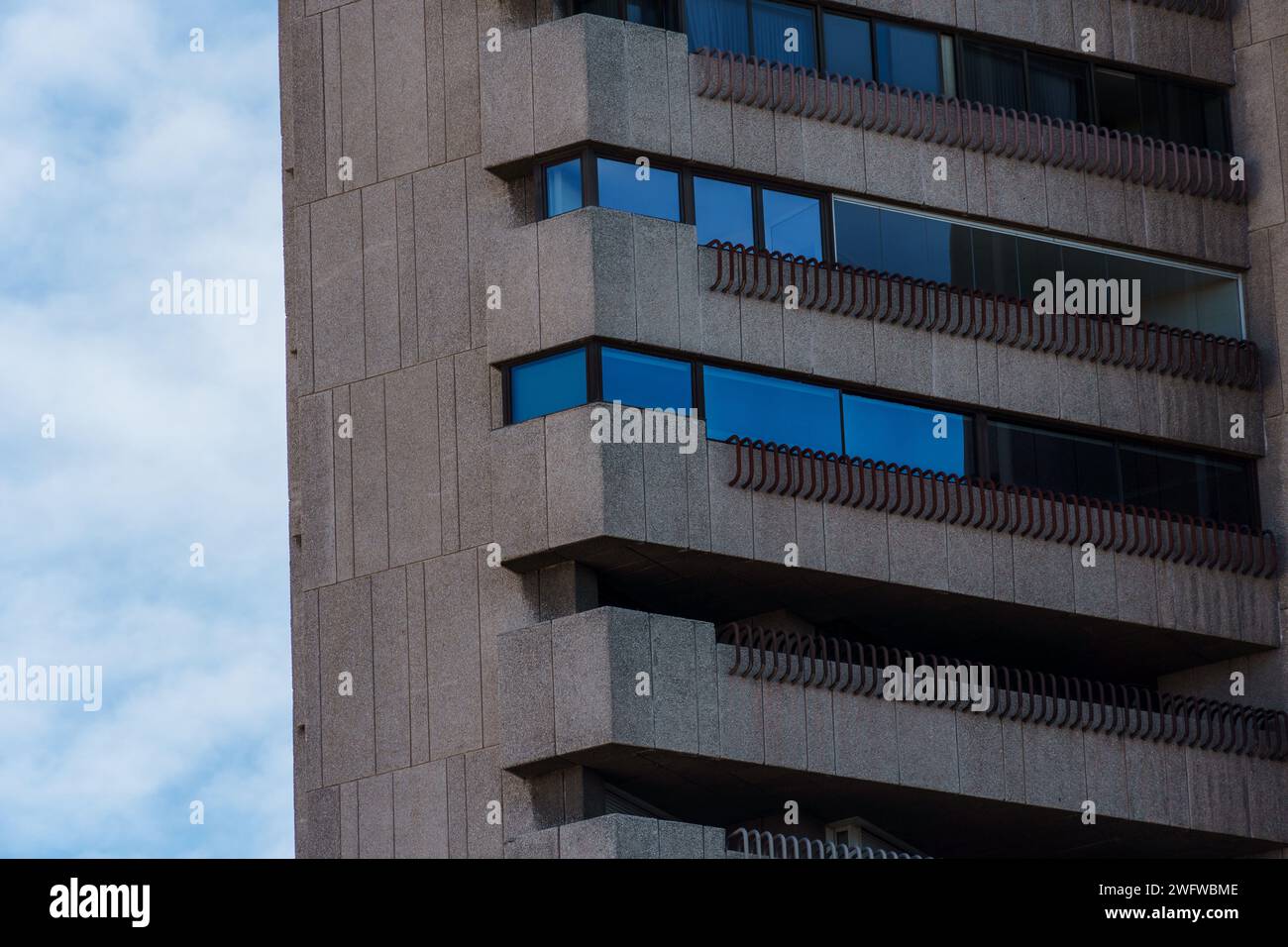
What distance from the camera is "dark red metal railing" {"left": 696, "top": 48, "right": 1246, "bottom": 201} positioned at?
46.6 meters

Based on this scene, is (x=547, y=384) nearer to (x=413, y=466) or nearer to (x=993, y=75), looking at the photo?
(x=413, y=466)

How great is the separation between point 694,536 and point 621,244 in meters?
4.75

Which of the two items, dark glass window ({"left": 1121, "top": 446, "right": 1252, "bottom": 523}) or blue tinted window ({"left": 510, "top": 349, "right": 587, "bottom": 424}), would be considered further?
dark glass window ({"left": 1121, "top": 446, "right": 1252, "bottom": 523})

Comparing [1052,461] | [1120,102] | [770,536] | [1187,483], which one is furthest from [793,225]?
[1187,483]

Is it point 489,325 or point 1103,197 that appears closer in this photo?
point 489,325

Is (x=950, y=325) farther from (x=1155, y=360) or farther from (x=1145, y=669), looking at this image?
(x=1145, y=669)

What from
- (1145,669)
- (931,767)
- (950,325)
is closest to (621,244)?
(950,325)

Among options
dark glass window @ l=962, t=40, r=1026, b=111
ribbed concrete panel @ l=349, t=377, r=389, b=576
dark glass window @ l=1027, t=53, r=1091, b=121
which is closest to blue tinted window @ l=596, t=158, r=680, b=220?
ribbed concrete panel @ l=349, t=377, r=389, b=576

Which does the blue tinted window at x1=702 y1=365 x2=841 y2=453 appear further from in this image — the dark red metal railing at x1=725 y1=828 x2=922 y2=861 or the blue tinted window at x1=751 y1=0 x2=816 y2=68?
the dark red metal railing at x1=725 y1=828 x2=922 y2=861

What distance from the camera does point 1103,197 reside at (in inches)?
1984

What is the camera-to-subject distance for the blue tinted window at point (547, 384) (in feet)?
144

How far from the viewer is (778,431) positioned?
4531 centimetres

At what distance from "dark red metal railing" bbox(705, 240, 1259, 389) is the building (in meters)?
0.07

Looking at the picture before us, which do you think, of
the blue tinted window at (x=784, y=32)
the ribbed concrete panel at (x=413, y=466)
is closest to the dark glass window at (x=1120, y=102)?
the blue tinted window at (x=784, y=32)
